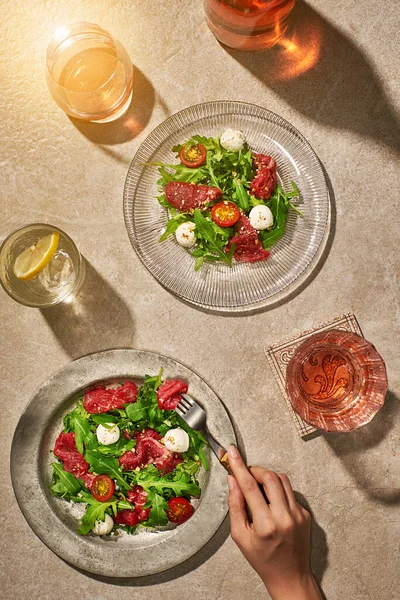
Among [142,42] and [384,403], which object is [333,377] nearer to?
[384,403]

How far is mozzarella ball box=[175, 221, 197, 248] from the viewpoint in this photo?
1.51 m

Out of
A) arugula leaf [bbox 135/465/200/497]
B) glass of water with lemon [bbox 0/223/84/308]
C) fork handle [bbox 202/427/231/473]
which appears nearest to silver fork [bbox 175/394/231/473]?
fork handle [bbox 202/427/231/473]

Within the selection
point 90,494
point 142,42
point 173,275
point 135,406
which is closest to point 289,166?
point 173,275

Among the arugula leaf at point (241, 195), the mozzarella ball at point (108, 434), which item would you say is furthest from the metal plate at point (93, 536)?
the arugula leaf at point (241, 195)

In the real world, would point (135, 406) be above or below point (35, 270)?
below

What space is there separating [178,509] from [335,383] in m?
0.57

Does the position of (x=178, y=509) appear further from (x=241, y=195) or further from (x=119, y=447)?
(x=241, y=195)

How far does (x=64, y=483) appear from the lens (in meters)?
1.57

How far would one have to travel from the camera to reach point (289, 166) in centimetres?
160

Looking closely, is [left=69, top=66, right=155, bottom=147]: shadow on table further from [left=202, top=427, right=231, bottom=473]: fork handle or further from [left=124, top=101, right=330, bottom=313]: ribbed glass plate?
[left=202, top=427, right=231, bottom=473]: fork handle

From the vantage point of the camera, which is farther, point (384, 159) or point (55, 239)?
point (384, 159)

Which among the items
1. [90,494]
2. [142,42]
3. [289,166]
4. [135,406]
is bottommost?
[90,494]

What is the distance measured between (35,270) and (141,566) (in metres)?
0.90

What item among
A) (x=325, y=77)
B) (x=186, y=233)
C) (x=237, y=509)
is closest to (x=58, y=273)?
(x=186, y=233)
